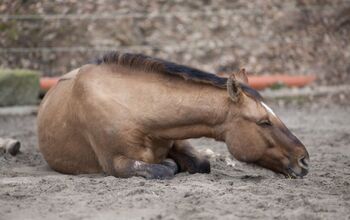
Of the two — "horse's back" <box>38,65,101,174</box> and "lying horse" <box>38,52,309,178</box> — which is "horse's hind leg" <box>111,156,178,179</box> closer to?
"lying horse" <box>38,52,309,178</box>

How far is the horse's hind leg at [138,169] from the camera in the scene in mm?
6016

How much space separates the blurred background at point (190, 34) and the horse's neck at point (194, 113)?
21.8 feet

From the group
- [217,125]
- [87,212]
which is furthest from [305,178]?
[87,212]

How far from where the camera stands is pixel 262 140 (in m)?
5.91

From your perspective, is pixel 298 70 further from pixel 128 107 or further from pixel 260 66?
pixel 128 107

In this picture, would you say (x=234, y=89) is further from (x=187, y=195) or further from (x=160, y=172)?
(x=187, y=195)

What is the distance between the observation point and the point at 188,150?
6.65m

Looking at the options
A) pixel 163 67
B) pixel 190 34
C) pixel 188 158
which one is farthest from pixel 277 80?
pixel 163 67

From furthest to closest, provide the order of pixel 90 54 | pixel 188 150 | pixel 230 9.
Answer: pixel 230 9 → pixel 90 54 → pixel 188 150

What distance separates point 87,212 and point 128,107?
1.62 m

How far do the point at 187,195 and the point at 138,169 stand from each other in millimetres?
1066

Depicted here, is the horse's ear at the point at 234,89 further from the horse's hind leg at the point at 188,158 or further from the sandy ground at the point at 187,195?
the horse's hind leg at the point at 188,158

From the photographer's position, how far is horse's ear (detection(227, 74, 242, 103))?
19.3 feet

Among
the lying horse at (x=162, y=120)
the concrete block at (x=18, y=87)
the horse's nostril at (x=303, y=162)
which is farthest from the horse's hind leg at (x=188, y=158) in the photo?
the concrete block at (x=18, y=87)
